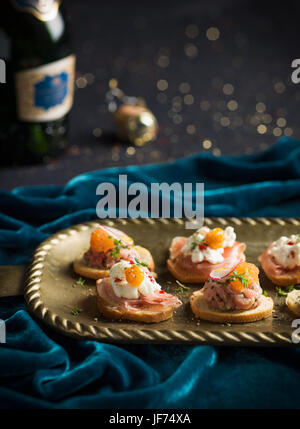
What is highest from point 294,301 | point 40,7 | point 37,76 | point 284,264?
point 40,7

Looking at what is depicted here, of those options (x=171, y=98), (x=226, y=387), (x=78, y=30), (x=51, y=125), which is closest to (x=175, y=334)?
(x=226, y=387)

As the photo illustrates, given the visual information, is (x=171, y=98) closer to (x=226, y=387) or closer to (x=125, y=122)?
(x=125, y=122)

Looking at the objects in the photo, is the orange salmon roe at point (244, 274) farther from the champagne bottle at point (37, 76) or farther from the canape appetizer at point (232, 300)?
the champagne bottle at point (37, 76)

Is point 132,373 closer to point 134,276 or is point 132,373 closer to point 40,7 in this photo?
point 134,276

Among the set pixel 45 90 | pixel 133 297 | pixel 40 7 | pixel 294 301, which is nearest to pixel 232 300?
pixel 294 301

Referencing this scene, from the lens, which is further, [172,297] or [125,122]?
[125,122]
